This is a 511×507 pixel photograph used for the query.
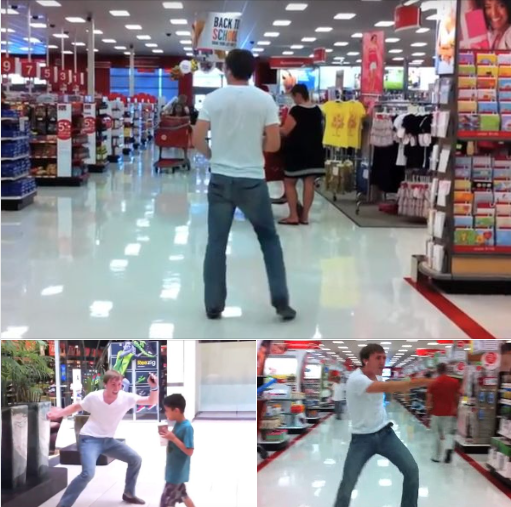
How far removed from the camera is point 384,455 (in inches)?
97.3

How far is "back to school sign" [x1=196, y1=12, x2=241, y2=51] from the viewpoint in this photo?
54.9ft

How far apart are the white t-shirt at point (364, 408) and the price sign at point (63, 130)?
36.5 ft

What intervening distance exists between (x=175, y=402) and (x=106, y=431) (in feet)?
0.76

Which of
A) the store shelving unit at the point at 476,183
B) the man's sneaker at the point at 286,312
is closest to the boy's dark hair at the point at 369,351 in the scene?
the man's sneaker at the point at 286,312

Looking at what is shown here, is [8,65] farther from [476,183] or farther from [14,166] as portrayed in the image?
[476,183]

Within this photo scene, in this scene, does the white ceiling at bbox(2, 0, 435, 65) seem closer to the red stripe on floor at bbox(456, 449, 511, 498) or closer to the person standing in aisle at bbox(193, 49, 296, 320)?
the person standing in aisle at bbox(193, 49, 296, 320)

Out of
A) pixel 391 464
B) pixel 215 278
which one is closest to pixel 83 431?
pixel 391 464

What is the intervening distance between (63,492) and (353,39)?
25.6 metres

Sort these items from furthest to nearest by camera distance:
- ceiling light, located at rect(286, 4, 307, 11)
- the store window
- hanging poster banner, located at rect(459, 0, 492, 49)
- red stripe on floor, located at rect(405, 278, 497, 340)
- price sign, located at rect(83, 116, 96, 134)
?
the store window, ceiling light, located at rect(286, 4, 307, 11), price sign, located at rect(83, 116, 96, 134), hanging poster banner, located at rect(459, 0, 492, 49), red stripe on floor, located at rect(405, 278, 497, 340)

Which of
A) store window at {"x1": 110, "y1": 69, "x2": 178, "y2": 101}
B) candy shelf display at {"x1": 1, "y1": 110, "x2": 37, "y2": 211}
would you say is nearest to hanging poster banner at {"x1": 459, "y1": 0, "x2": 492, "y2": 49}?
candy shelf display at {"x1": 1, "y1": 110, "x2": 37, "y2": 211}

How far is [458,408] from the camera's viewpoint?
2551 mm

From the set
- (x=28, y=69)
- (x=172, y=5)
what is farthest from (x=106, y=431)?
(x=172, y=5)

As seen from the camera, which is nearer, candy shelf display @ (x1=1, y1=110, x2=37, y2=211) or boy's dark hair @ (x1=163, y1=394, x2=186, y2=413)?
boy's dark hair @ (x1=163, y1=394, x2=186, y2=413)

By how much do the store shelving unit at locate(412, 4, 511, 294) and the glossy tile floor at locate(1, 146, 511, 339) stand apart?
0.75ft
